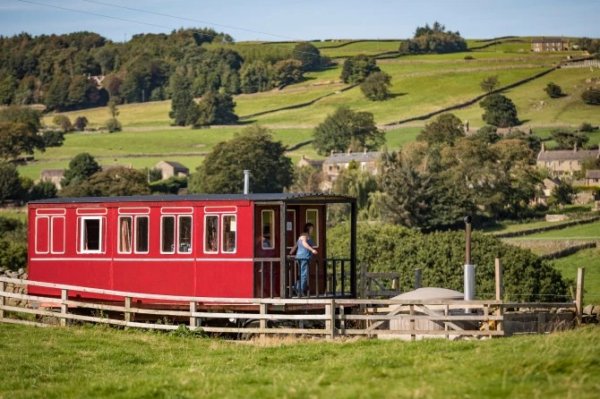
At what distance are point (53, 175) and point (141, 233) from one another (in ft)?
358

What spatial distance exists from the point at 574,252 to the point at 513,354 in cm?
5322

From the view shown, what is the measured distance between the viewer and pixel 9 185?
124812mm

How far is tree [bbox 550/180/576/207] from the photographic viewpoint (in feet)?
357

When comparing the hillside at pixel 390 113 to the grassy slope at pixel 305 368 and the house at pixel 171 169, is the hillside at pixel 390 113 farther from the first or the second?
the grassy slope at pixel 305 368

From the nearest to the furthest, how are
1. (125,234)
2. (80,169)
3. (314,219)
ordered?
1. (125,234)
2. (314,219)
3. (80,169)

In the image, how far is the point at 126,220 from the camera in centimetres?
3231

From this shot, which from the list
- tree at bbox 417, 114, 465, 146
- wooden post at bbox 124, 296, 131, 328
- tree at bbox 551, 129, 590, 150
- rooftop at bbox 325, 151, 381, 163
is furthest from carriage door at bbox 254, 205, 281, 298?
tree at bbox 551, 129, 590, 150

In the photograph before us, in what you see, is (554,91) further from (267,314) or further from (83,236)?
(267,314)

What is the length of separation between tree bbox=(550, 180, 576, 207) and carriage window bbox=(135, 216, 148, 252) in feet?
261

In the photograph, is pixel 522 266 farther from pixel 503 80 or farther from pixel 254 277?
pixel 503 80

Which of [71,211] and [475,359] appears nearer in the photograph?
[475,359]

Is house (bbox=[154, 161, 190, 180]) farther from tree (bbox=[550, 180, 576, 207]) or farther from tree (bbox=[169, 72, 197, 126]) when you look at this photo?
tree (bbox=[169, 72, 197, 126])

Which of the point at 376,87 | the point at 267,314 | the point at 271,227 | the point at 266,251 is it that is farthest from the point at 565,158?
the point at 267,314

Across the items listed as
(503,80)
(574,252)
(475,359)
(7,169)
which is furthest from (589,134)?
(475,359)
